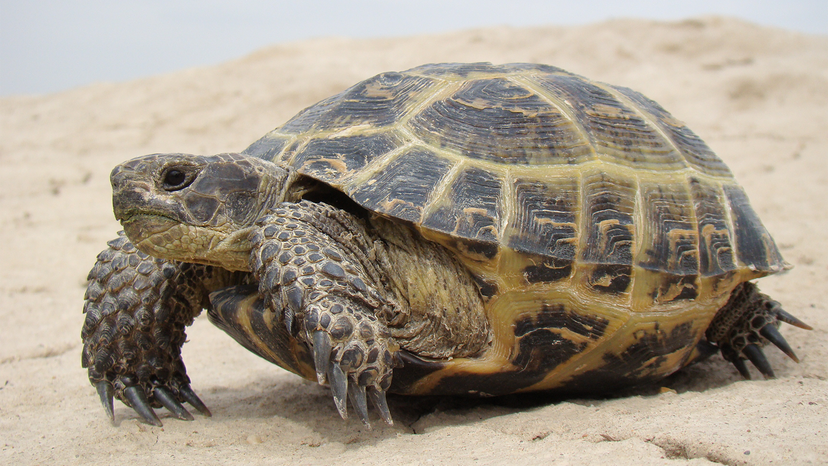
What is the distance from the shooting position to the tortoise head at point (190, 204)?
2.22 m

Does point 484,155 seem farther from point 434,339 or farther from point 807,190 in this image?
point 807,190

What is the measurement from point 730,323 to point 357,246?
195cm

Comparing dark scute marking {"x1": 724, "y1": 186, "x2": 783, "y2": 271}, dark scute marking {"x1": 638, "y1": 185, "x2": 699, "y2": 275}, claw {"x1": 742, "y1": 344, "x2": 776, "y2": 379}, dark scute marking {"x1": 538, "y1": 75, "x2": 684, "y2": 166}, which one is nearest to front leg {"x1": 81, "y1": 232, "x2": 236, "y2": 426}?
dark scute marking {"x1": 538, "y1": 75, "x2": 684, "y2": 166}

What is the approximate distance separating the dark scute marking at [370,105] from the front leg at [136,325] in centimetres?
88

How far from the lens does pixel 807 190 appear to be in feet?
20.8

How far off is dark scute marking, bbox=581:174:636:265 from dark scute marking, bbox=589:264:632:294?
20 mm

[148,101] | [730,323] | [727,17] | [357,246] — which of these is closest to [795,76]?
[727,17]

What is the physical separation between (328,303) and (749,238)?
79.5 inches

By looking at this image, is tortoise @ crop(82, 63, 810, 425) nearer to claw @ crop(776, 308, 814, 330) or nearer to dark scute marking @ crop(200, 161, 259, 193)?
dark scute marking @ crop(200, 161, 259, 193)

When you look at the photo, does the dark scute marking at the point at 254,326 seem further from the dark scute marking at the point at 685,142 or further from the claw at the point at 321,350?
the dark scute marking at the point at 685,142

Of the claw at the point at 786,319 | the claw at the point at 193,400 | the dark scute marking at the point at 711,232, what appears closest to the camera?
the dark scute marking at the point at 711,232

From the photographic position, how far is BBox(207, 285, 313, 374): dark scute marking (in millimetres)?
2238

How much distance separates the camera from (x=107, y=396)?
2.56 metres

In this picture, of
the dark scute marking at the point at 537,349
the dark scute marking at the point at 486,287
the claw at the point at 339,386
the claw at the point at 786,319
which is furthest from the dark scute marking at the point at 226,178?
the claw at the point at 786,319
